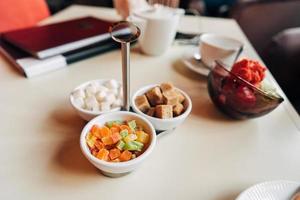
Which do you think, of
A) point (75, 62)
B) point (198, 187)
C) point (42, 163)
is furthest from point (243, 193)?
point (75, 62)

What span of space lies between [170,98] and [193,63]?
273 mm

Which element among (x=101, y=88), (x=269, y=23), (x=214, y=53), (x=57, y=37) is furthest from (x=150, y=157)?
(x=269, y=23)

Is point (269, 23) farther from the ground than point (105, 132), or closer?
closer

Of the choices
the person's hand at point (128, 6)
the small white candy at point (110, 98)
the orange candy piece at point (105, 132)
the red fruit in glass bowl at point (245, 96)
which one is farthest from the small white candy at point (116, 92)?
the person's hand at point (128, 6)

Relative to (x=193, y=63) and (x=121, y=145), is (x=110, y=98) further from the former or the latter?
(x=193, y=63)

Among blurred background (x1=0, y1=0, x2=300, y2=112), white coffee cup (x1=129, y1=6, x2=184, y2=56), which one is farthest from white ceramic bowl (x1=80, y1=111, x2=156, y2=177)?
blurred background (x1=0, y1=0, x2=300, y2=112)

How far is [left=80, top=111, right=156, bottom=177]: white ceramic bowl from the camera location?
38 cm

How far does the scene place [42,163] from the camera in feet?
1.42

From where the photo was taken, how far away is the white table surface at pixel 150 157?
1.33 feet

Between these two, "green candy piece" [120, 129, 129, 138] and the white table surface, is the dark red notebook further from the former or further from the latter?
"green candy piece" [120, 129, 129, 138]

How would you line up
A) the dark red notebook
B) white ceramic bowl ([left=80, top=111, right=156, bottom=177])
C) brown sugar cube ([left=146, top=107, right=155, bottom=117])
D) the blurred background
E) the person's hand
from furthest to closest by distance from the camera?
the blurred background, the person's hand, the dark red notebook, brown sugar cube ([left=146, top=107, right=155, bottom=117]), white ceramic bowl ([left=80, top=111, right=156, bottom=177])

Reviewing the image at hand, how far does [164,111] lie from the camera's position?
47 cm

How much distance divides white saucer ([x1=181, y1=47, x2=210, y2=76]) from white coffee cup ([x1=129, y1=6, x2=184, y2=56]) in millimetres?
66

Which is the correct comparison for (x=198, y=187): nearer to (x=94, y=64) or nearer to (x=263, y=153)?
(x=263, y=153)
